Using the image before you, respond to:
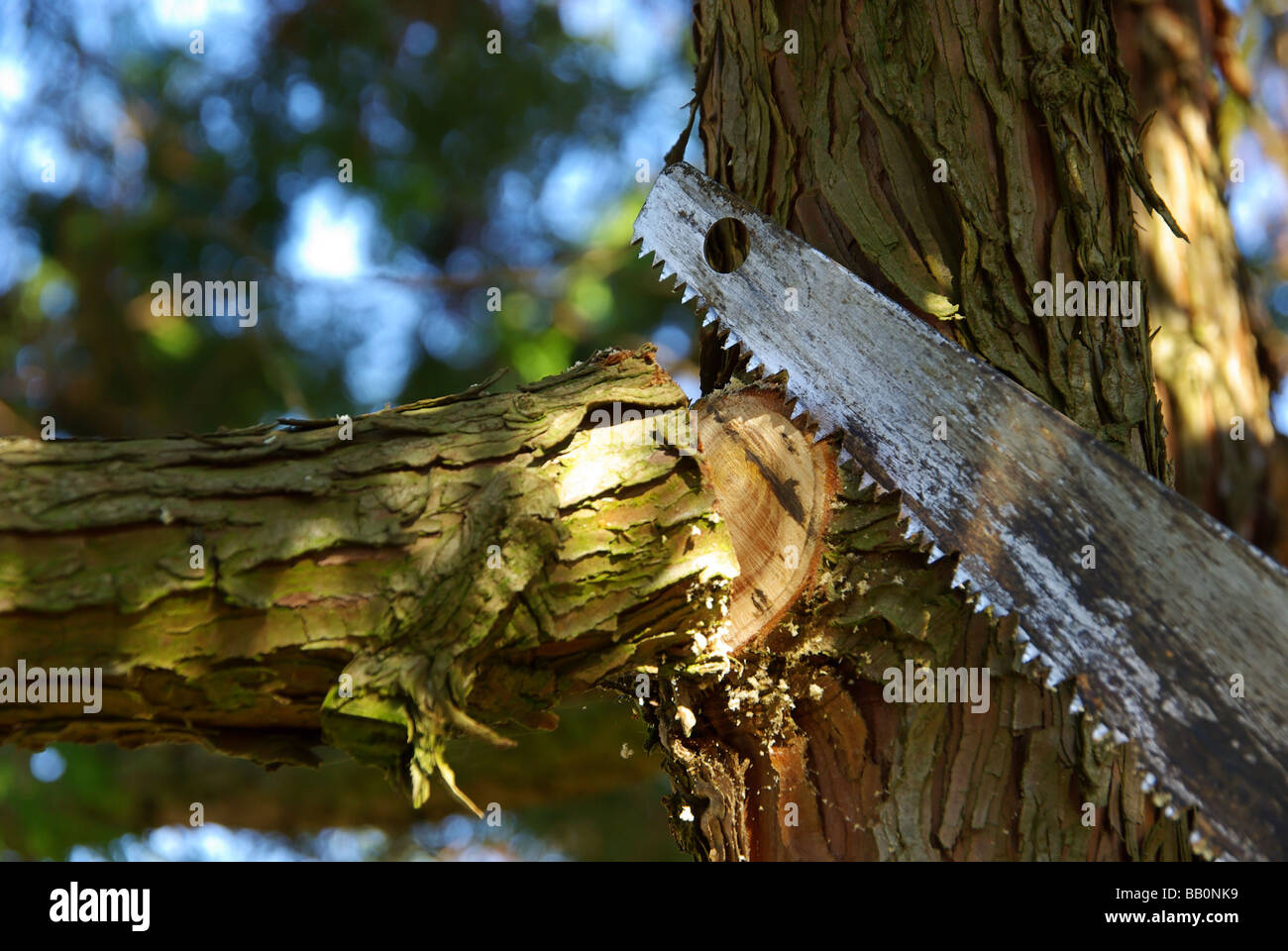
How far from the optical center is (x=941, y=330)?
180cm

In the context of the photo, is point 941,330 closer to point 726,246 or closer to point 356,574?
point 726,246

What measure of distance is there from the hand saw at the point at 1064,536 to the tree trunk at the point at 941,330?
9cm

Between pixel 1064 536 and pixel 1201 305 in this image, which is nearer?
pixel 1064 536

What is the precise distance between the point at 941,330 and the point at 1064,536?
450mm

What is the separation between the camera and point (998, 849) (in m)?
1.64

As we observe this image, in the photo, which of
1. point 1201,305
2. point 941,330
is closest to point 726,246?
point 941,330

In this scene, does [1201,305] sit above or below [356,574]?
above

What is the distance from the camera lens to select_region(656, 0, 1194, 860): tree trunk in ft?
5.39

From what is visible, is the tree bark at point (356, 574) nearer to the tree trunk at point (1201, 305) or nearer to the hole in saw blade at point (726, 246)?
the hole in saw blade at point (726, 246)

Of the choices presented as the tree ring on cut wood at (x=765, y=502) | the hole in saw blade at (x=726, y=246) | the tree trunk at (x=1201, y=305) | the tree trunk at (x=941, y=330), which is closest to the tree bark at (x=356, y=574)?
the tree ring on cut wood at (x=765, y=502)

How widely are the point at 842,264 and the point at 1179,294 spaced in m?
1.45

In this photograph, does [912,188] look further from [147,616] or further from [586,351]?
[586,351]

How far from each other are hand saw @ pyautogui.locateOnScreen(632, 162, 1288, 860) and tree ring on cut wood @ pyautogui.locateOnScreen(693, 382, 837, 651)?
0.08m

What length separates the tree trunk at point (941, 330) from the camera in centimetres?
164
